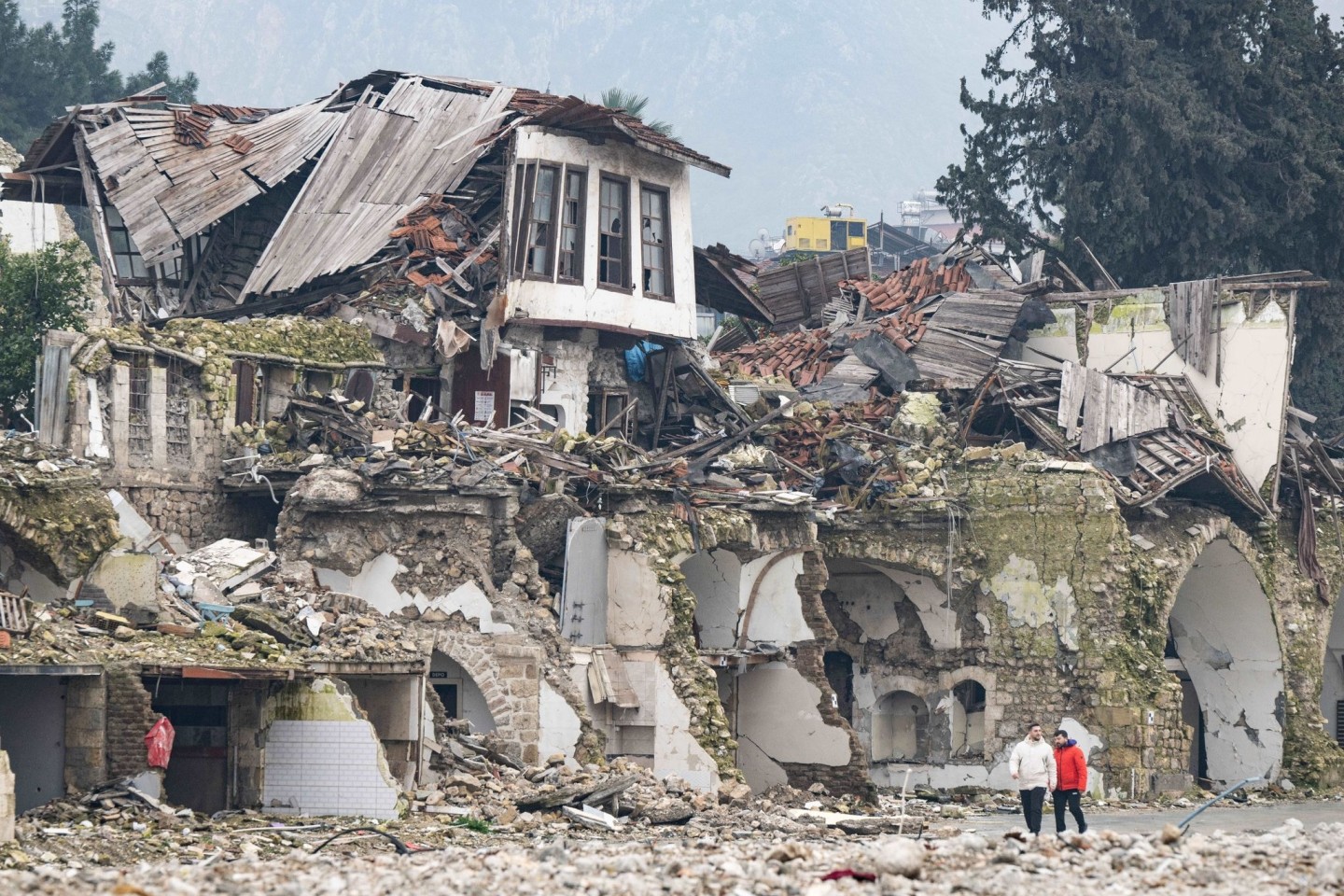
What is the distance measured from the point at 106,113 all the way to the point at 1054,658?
15597 mm

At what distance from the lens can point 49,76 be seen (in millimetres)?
58406

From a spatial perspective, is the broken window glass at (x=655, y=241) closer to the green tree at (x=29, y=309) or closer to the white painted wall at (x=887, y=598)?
the white painted wall at (x=887, y=598)

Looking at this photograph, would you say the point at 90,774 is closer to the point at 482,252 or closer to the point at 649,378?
the point at 482,252

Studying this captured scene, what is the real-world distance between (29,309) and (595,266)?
790cm

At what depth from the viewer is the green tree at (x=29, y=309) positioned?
2823cm

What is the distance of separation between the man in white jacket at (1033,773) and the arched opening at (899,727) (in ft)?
41.9

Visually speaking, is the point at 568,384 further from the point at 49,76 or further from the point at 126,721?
the point at 49,76

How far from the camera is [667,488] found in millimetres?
26141

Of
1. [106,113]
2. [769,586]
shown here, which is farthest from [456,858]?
[106,113]

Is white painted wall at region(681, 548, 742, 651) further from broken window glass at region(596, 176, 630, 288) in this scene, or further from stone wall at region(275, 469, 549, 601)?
broken window glass at region(596, 176, 630, 288)

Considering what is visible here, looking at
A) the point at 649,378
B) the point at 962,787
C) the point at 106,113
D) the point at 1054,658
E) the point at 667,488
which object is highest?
the point at 106,113

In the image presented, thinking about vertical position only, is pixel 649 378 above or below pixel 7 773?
above

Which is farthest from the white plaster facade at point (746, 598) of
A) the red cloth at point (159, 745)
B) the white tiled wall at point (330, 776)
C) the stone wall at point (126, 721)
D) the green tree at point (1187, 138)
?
the green tree at point (1187, 138)

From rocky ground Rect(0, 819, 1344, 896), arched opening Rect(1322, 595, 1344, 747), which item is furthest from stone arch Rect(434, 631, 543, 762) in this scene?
arched opening Rect(1322, 595, 1344, 747)
